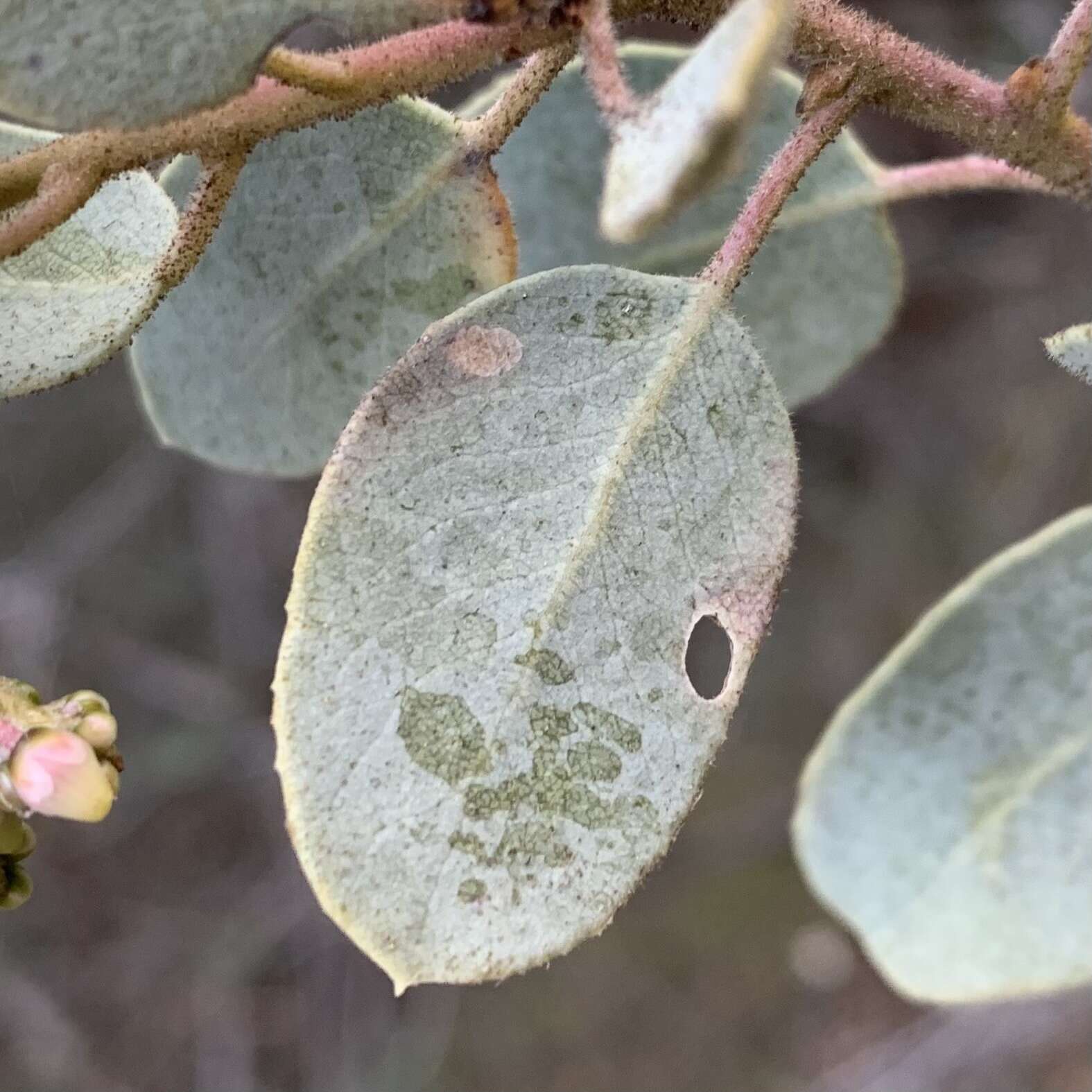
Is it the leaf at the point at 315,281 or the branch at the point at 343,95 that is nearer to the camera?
the branch at the point at 343,95

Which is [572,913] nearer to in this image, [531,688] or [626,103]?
[531,688]

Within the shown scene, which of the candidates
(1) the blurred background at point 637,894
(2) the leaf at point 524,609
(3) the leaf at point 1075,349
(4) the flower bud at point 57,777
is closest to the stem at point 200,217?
(2) the leaf at point 524,609

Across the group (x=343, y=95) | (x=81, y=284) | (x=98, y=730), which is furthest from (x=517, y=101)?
(x=98, y=730)

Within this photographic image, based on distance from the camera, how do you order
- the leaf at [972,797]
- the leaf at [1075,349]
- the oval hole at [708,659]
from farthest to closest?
the oval hole at [708,659] < the leaf at [972,797] < the leaf at [1075,349]

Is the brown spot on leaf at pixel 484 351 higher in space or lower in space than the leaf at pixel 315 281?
higher

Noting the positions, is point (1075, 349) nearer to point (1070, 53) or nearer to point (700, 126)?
point (1070, 53)

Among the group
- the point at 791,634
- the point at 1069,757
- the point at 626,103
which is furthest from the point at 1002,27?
the point at 626,103

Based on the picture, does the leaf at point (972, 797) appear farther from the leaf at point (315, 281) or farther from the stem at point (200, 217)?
the stem at point (200, 217)

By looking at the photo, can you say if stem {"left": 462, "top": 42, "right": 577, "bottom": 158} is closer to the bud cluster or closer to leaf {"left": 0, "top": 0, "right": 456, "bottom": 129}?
leaf {"left": 0, "top": 0, "right": 456, "bottom": 129}
